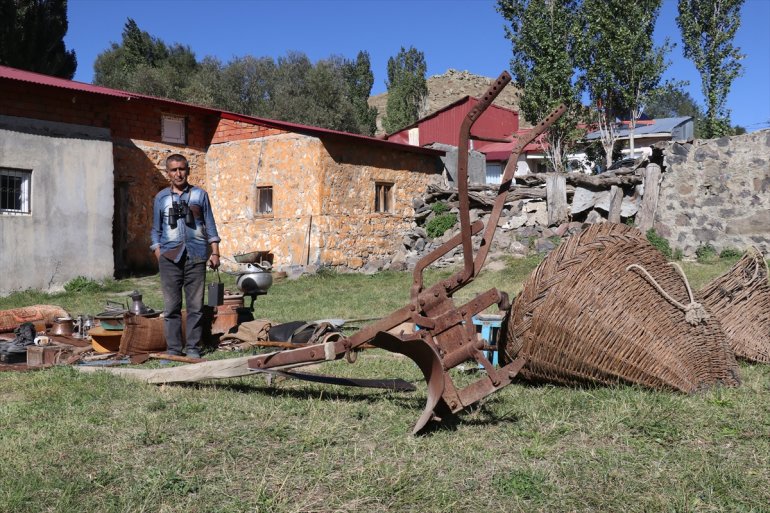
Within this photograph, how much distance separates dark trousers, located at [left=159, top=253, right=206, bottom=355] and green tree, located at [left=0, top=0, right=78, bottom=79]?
21.3 meters

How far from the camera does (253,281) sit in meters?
6.90

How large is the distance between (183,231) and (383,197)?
1193 centimetres

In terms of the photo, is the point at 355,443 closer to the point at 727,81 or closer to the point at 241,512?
the point at 241,512

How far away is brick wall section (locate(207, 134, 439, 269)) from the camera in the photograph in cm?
1550

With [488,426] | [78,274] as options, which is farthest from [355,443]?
→ [78,274]

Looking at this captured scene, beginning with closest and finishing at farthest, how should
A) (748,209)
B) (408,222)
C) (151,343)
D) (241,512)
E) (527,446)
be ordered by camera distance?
(241,512)
(527,446)
(151,343)
(748,209)
(408,222)

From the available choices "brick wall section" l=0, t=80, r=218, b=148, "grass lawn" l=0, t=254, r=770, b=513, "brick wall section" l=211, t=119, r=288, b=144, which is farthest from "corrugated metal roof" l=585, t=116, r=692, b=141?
"grass lawn" l=0, t=254, r=770, b=513

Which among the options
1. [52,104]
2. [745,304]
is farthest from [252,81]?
[745,304]

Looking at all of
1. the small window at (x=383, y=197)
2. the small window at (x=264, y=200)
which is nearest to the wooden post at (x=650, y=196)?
the small window at (x=383, y=197)

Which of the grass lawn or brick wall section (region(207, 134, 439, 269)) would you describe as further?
brick wall section (region(207, 134, 439, 269))

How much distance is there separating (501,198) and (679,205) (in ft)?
35.5

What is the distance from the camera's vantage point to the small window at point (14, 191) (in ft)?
40.2

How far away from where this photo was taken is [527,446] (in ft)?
10.3

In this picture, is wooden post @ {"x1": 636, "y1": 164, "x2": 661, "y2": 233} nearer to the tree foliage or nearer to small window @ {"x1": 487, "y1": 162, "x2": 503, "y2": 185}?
small window @ {"x1": 487, "y1": 162, "x2": 503, "y2": 185}
